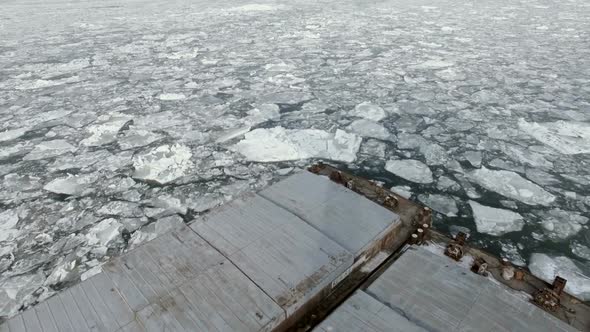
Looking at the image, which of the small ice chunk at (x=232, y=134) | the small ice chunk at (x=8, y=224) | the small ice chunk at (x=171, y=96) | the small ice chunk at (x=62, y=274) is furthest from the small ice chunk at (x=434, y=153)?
the small ice chunk at (x=8, y=224)

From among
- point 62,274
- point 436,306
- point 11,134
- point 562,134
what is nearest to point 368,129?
point 562,134

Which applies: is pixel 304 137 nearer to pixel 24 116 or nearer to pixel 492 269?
pixel 492 269

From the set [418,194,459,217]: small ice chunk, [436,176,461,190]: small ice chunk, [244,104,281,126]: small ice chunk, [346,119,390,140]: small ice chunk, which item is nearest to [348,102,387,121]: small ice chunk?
[346,119,390,140]: small ice chunk

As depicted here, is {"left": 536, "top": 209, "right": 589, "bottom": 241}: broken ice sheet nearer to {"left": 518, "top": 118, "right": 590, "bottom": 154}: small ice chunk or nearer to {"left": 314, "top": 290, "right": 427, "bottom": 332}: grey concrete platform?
{"left": 518, "top": 118, "right": 590, "bottom": 154}: small ice chunk

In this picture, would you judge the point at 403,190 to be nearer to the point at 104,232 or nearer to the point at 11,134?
the point at 104,232

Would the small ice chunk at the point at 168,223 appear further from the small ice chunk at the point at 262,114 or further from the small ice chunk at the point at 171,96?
the small ice chunk at the point at 171,96

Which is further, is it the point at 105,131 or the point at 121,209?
the point at 105,131

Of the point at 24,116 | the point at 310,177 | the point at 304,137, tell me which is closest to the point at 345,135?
the point at 304,137
